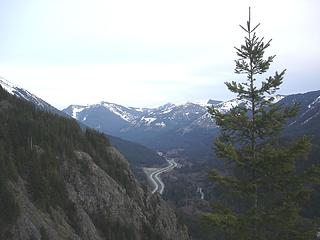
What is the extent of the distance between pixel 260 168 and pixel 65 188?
211ft

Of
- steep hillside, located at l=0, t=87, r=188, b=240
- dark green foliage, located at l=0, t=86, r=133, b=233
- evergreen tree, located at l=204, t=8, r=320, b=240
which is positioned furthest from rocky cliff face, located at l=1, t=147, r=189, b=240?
evergreen tree, located at l=204, t=8, r=320, b=240

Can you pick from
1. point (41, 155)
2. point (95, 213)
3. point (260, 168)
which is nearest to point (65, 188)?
point (41, 155)

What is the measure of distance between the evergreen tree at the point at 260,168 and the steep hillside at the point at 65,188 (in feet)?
117

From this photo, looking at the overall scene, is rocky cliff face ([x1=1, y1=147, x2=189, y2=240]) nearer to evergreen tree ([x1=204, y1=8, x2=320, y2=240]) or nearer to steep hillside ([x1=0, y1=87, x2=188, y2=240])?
steep hillside ([x1=0, y1=87, x2=188, y2=240])

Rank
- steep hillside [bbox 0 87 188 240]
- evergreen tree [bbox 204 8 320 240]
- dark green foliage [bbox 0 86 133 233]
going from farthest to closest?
1. dark green foliage [bbox 0 86 133 233]
2. steep hillside [bbox 0 87 188 240]
3. evergreen tree [bbox 204 8 320 240]

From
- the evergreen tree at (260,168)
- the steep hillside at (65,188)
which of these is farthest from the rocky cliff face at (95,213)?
the evergreen tree at (260,168)

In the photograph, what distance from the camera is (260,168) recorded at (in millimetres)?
22672

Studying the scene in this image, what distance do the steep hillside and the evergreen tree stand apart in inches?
1399

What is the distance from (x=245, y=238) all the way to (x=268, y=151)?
14.5 ft

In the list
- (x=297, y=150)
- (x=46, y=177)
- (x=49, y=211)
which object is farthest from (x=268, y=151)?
(x=46, y=177)

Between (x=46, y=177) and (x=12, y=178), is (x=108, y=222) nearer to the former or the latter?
(x=46, y=177)

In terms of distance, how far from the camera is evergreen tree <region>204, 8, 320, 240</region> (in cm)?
2188

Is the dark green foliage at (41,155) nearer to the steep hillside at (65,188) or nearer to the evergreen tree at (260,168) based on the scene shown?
the steep hillside at (65,188)

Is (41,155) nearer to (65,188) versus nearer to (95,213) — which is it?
(65,188)
